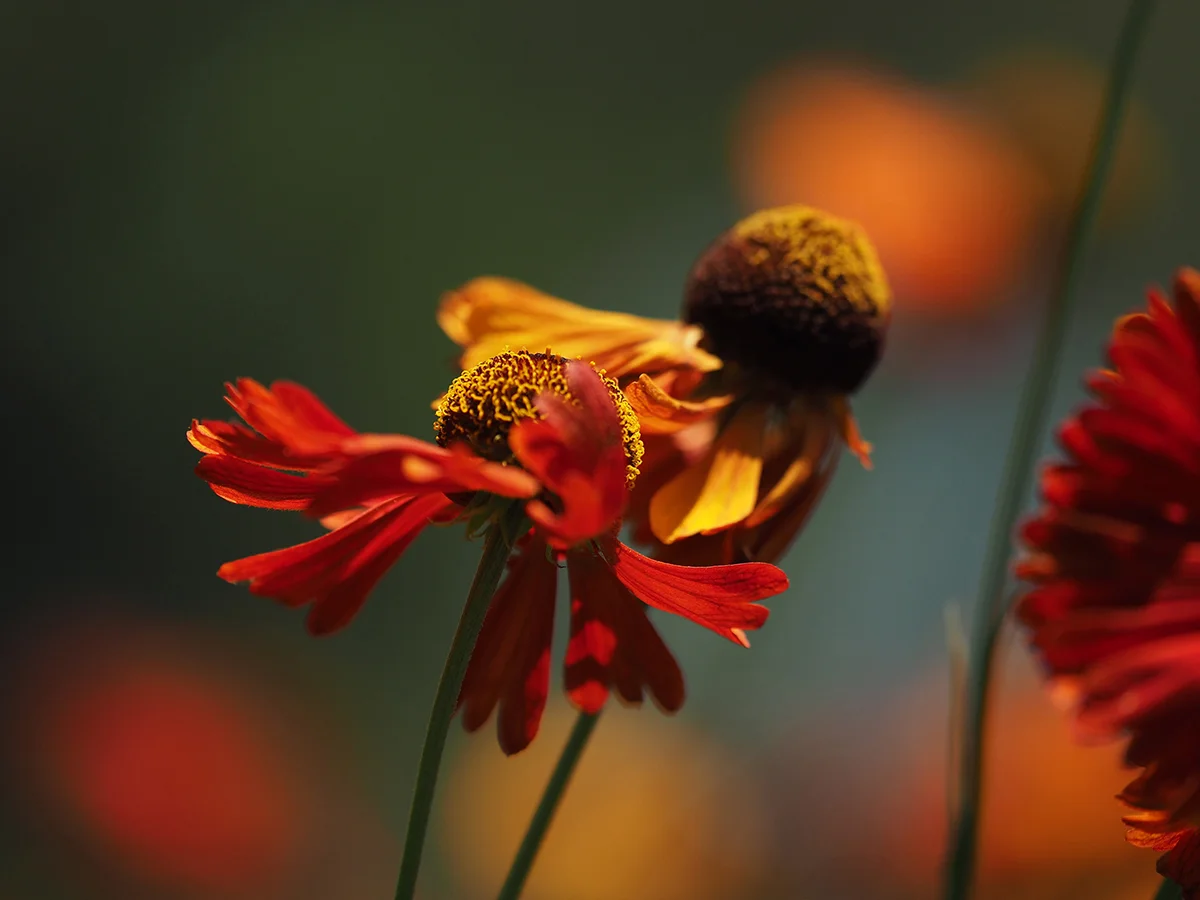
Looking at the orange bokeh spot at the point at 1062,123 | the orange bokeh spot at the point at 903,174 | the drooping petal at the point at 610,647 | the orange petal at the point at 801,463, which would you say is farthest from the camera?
the orange bokeh spot at the point at 1062,123

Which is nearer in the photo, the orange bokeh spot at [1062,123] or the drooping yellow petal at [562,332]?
the drooping yellow petal at [562,332]

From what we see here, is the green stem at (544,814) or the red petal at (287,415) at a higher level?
the red petal at (287,415)

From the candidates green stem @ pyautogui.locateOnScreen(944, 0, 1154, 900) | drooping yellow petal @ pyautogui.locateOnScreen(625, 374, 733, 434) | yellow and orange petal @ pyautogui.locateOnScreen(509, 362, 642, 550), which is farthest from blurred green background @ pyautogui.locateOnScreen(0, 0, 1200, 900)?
yellow and orange petal @ pyautogui.locateOnScreen(509, 362, 642, 550)

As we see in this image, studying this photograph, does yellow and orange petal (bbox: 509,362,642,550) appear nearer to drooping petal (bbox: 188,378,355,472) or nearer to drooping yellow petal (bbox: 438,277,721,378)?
drooping petal (bbox: 188,378,355,472)

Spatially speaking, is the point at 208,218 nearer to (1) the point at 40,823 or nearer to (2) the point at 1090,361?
(1) the point at 40,823

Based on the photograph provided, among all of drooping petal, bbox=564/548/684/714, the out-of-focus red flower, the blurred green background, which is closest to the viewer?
drooping petal, bbox=564/548/684/714

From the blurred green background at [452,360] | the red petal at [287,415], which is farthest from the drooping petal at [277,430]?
the blurred green background at [452,360]

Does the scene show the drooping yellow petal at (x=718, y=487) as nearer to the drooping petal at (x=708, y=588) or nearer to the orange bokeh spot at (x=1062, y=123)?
the drooping petal at (x=708, y=588)

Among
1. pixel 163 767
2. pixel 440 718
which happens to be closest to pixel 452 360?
pixel 440 718
